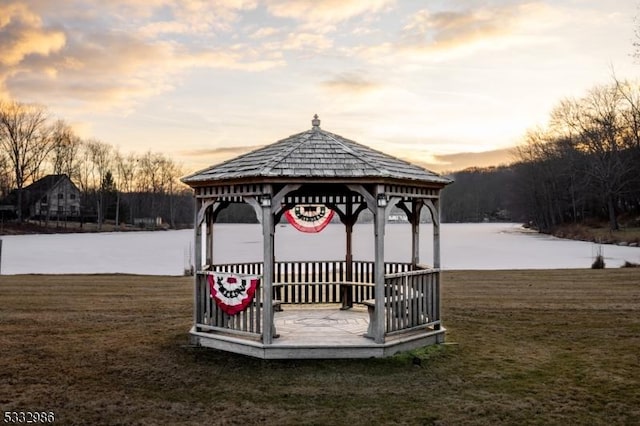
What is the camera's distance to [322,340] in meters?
7.97

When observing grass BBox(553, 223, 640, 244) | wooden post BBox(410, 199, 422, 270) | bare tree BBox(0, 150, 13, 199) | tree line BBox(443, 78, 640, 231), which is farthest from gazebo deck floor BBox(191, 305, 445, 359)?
bare tree BBox(0, 150, 13, 199)

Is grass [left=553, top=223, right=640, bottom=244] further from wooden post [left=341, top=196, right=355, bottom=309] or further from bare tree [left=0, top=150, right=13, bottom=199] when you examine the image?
bare tree [left=0, top=150, right=13, bottom=199]

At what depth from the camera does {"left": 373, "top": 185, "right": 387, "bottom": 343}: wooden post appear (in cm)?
776

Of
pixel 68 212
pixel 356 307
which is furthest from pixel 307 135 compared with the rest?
pixel 68 212

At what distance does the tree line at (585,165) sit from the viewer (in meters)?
49.1

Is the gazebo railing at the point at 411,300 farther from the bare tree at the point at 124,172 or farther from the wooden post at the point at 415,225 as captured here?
the bare tree at the point at 124,172

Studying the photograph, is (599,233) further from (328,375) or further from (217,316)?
(328,375)

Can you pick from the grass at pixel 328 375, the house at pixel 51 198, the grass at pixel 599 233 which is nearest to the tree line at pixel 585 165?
the grass at pixel 599 233

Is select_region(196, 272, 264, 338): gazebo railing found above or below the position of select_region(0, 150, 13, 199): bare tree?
below

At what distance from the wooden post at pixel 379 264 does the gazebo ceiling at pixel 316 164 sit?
1.12 ft

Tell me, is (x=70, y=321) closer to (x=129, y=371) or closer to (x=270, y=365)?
(x=129, y=371)

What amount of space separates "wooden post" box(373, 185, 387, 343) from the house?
67263 mm

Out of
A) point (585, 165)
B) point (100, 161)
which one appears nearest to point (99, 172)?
point (100, 161)

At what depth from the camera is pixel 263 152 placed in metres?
8.85
